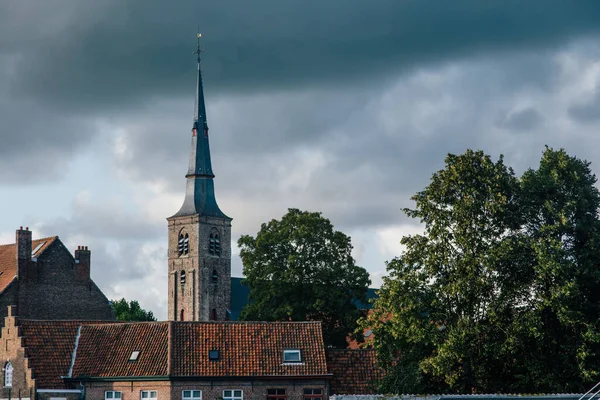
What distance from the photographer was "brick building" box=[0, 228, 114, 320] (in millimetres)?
70375

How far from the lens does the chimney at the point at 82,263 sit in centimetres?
7369

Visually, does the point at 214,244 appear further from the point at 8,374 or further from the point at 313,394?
the point at 313,394

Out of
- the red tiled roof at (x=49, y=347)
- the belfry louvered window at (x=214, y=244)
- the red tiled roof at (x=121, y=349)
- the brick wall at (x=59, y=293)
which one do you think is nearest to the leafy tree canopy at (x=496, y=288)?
the red tiled roof at (x=121, y=349)

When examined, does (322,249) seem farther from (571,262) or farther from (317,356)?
(571,262)

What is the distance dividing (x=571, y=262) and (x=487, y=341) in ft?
16.0

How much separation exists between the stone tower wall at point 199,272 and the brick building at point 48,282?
1529 inches

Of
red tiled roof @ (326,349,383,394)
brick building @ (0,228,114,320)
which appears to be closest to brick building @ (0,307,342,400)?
red tiled roof @ (326,349,383,394)

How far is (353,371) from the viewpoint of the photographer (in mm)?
51156

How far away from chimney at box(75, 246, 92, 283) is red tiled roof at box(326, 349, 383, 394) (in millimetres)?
26971

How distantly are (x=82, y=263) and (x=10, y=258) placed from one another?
479cm

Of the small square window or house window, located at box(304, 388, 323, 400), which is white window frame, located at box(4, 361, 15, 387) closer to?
the small square window

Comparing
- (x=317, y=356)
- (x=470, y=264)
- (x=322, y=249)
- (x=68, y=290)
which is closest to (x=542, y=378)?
(x=470, y=264)

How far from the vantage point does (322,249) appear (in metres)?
68.9

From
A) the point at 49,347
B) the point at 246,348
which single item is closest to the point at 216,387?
the point at 246,348
